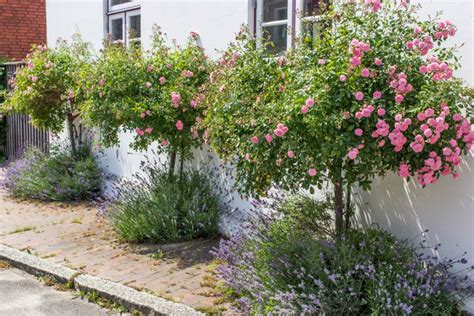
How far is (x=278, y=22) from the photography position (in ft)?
19.1

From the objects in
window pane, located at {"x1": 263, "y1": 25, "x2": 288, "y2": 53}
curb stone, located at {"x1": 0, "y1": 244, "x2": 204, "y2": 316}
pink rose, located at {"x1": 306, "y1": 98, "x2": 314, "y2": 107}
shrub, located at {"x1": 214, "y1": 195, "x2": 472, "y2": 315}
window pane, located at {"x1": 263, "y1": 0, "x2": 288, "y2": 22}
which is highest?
window pane, located at {"x1": 263, "y1": 0, "x2": 288, "y2": 22}

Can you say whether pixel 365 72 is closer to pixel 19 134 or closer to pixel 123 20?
pixel 123 20

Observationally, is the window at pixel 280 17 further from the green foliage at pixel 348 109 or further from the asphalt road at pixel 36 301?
the asphalt road at pixel 36 301

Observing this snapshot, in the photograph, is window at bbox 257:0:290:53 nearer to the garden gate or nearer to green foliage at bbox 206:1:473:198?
green foliage at bbox 206:1:473:198

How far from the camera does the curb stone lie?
14.1ft

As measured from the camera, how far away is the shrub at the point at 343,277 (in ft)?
12.2

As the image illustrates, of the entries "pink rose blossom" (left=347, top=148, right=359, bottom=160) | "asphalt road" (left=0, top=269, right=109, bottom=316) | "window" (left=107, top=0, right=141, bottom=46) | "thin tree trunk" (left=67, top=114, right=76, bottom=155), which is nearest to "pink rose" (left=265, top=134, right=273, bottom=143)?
"pink rose blossom" (left=347, top=148, right=359, bottom=160)

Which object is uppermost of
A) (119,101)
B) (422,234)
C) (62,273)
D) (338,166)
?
(119,101)

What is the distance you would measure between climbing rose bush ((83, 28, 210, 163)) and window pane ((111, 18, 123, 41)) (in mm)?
2032

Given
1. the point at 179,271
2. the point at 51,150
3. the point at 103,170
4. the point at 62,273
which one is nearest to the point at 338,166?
the point at 179,271

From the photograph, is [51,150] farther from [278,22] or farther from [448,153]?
[448,153]

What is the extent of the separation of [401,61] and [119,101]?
3.18 meters

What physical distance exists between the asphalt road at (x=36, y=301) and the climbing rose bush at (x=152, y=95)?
187 cm

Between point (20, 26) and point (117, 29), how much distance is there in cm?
598
